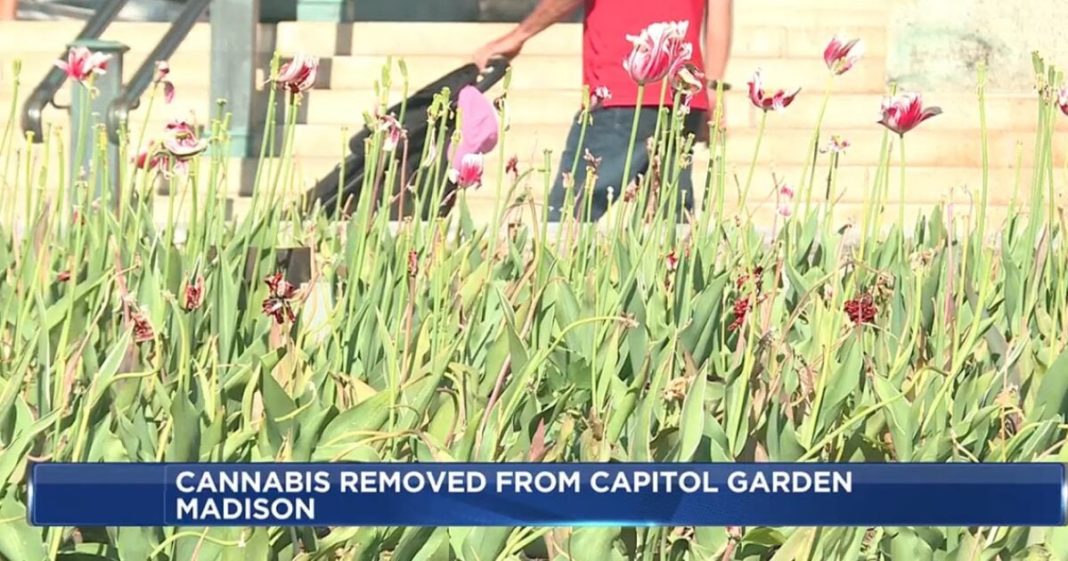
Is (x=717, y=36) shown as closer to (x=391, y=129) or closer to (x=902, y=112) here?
(x=391, y=129)

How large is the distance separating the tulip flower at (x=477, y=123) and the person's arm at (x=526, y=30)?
6.61 ft

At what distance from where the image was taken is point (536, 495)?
2217mm

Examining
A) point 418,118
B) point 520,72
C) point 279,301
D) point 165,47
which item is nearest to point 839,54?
point 279,301

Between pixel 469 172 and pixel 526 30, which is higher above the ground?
pixel 526 30

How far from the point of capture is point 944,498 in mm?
2213

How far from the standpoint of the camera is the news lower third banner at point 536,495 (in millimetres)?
2184

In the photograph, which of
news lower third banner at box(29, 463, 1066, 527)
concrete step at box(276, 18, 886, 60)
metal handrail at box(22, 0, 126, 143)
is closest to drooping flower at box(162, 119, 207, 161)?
news lower third banner at box(29, 463, 1066, 527)

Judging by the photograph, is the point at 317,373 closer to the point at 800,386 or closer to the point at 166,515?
the point at 166,515

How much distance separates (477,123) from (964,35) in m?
5.91

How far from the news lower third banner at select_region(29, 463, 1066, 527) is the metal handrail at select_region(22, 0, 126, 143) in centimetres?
425

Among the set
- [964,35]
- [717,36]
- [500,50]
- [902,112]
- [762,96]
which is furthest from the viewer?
[964,35]

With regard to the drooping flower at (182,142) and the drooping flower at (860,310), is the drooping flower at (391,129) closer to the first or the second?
the drooping flower at (182,142)

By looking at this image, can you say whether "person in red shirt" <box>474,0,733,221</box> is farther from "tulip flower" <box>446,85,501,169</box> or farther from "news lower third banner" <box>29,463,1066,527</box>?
"news lower third banner" <box>29,463,1066,527</box>

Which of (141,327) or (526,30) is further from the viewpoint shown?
(526,30)
